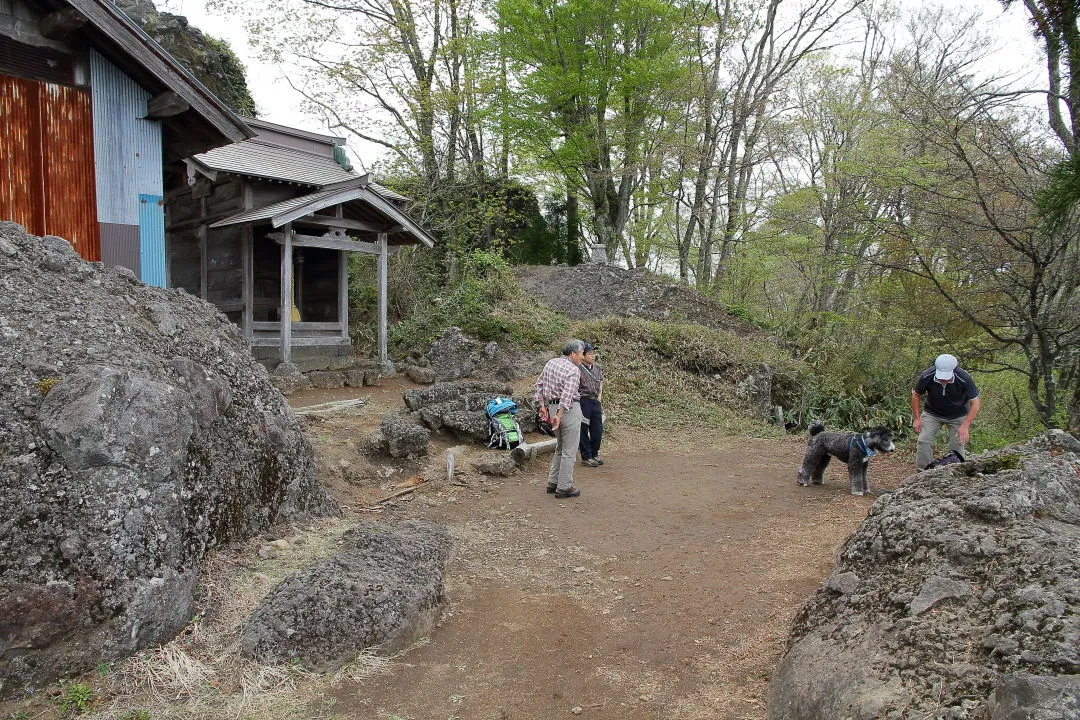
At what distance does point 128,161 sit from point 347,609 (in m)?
5.77

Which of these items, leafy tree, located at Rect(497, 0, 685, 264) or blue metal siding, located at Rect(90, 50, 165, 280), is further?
leafy tree, located at Rect(497, 0, 685, 264)

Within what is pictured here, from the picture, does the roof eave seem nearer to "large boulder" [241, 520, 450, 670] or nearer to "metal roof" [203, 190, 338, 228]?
"metal roof" [203, 190, 338, 228]

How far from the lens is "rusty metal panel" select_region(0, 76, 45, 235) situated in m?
6.04

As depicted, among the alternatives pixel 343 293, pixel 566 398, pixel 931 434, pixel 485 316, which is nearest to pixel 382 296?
pixel 343 293

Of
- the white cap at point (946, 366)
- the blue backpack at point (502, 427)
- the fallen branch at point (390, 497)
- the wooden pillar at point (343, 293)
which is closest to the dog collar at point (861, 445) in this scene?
the white cap at point (946, 366)

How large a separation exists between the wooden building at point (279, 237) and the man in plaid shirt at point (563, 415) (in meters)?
6.78

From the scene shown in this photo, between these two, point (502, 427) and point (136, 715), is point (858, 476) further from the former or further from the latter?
point (136, 715)

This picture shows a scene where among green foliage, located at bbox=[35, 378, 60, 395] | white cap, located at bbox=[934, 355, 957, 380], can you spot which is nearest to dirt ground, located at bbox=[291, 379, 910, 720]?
white cap, located at bbox=[934, 355, 957, 380]

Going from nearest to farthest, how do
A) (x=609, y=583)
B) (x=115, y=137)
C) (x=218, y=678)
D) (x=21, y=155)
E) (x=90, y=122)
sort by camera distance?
(x=218, y=678) → (x=609, y=583) → (x=21, y=155) → (x=90, y=122) → (x=115, y=137)

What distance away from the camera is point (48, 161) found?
20.7 feet

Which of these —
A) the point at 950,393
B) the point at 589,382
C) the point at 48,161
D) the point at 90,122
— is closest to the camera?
the point at 48,161

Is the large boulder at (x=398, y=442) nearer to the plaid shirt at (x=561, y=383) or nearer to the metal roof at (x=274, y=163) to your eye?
the plaid shirt at (x=561, y=383)

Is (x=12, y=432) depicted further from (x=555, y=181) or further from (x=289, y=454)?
(x=555, y=181)

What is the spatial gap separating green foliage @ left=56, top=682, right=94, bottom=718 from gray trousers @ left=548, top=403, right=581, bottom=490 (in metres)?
4.83
